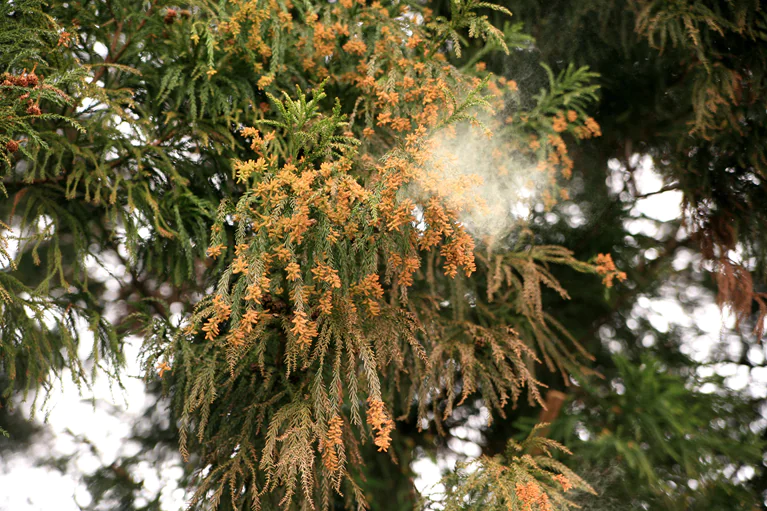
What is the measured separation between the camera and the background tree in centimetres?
144

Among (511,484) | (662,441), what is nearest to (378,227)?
(511,484)

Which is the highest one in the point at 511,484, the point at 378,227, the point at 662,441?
the point at 378,227

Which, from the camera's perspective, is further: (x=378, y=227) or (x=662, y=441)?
(x=662, y=441)

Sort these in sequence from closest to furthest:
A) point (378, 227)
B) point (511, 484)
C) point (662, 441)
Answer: point (378, 227), point (511, 484), point (662, 441)

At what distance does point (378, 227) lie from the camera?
1.50 m

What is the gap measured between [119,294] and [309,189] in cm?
177

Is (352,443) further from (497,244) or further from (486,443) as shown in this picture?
(486,443)

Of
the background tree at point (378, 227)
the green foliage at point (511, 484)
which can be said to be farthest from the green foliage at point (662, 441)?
the green foliage at point (511, 484)

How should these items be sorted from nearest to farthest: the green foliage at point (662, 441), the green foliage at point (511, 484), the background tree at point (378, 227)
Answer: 1. the background tree at point (378, 227)
2. the green foliage at point (511, 484)
3. the green foliage at point (662, 441)

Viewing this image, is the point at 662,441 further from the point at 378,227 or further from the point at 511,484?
the point at 378,227

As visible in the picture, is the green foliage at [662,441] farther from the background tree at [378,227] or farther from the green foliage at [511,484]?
the green foliage at [511,484]

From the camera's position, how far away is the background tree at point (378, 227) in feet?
4.72

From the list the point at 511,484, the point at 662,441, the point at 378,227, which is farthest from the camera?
the point at 662,441

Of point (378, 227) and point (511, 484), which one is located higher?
point (378, 227)
